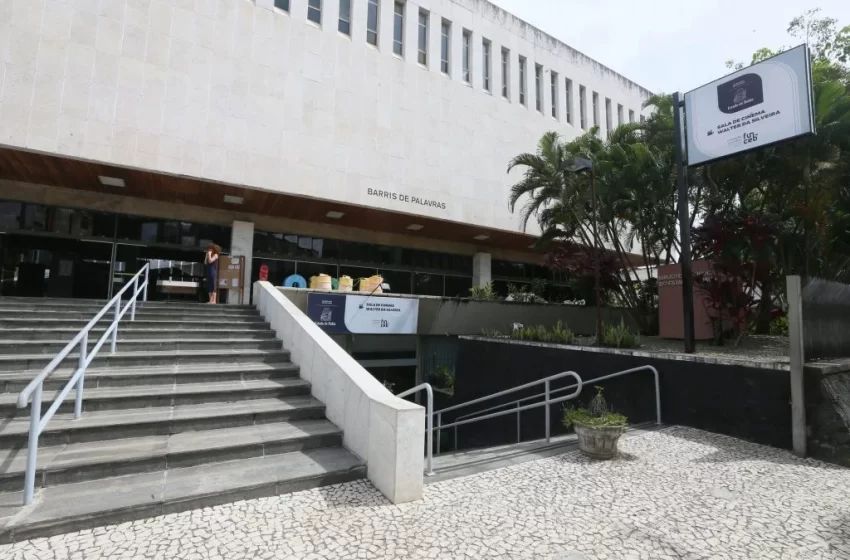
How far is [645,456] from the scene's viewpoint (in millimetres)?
5465

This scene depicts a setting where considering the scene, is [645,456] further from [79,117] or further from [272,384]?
[79,117]

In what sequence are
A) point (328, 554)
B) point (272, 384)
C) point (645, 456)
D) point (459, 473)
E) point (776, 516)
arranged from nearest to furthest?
point (328, 554)
point (776, 516)
point (459, 473)
point (645, 456)
point (272, 384)

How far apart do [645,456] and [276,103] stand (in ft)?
43.2

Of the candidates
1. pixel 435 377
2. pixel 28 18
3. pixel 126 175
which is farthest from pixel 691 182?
pixel 28 18

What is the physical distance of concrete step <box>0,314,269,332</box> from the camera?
682 centimetres

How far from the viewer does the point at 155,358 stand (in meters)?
6.14

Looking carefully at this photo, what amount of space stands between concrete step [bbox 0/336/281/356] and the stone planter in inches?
195

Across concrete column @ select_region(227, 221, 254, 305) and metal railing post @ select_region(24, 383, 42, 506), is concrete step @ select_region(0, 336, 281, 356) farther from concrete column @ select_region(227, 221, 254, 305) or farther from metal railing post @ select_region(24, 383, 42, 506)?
concrete column @ select_region(227, 221, 254, 305)

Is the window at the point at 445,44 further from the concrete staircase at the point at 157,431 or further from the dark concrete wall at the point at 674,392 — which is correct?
the concrete staircase at the point at 157,431

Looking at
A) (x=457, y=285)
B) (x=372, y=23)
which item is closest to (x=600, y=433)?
(x=457, y=285)

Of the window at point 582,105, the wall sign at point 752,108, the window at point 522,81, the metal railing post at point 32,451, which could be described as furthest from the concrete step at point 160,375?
the window at point 582,105

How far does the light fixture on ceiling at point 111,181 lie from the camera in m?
12.2

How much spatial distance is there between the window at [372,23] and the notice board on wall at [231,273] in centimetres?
890

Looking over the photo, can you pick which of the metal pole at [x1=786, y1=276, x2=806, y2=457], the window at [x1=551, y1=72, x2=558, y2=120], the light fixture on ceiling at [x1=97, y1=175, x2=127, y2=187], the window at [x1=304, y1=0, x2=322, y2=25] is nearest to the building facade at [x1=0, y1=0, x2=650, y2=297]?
the window at [x1=304, y1=0, x2=322, y2=25]
